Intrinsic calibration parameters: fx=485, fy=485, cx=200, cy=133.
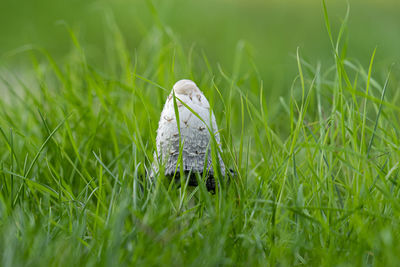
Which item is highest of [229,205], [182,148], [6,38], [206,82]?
[6,38]

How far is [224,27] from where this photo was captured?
4.77m

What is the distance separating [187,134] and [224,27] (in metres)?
3.42

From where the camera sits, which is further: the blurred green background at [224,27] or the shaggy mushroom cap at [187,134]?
the blurred green background at [224,27]

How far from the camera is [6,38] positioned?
4.62m

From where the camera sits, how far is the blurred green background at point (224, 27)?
3.94 m

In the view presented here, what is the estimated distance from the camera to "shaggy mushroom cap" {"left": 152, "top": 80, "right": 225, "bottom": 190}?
5.03 ft

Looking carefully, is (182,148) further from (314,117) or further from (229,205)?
(314,117)

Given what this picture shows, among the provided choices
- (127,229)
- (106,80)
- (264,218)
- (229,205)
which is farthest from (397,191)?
(106,80)

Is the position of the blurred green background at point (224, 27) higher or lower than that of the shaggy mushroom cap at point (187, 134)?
higher

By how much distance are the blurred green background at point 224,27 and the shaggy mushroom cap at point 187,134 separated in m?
1.95

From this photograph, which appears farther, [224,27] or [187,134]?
[224,27]

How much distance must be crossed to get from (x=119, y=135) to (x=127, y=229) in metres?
0.91

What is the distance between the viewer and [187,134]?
1.53 meters

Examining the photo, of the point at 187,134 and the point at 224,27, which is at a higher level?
the point at 224,27
